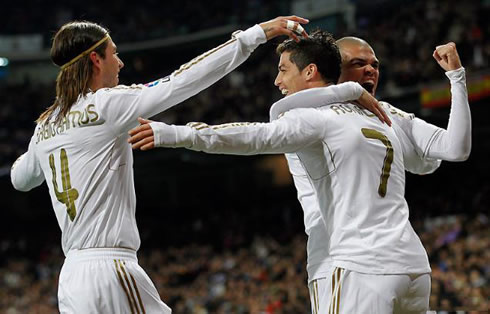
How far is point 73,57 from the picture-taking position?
11.8 feet

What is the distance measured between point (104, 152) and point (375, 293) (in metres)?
1.40

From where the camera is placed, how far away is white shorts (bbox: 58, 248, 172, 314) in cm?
337

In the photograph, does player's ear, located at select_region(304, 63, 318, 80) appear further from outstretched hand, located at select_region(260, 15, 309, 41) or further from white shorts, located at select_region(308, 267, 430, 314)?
white shorts, located at select_region(308, 267, 430, 314)

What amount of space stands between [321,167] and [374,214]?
0.32 metres

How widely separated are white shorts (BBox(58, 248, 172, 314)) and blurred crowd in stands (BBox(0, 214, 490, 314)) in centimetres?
581

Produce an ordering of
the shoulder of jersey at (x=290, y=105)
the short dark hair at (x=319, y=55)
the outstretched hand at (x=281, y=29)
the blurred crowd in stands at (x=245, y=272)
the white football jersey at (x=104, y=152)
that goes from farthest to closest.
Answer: the blurred crowd in stands at (x=245, y=272) < the outstretched hand at (x=281, y=29) < the short dark hair at (x=319, y=55) < the white football jersey at (x=104, y=152) < the shoulder of jersey at (x=290, y=105)

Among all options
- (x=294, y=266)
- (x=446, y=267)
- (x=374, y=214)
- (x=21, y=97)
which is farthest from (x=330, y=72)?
(x=21, y=97)

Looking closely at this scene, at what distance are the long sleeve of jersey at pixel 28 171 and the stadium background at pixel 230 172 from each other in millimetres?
7284

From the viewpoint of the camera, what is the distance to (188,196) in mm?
24188

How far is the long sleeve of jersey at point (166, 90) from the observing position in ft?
11.3

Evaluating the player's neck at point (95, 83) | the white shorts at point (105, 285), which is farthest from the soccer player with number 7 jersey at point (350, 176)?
the white shorts at point (105, 285)

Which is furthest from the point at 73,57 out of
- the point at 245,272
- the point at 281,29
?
the point at 245,272

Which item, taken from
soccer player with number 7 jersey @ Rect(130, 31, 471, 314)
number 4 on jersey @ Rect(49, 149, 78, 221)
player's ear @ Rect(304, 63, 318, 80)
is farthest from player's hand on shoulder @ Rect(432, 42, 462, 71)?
number 4 on jersey @ Rect(49, 149, 78, 221)

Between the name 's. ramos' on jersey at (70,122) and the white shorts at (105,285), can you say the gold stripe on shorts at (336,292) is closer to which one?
the white shorts at (105,285)
